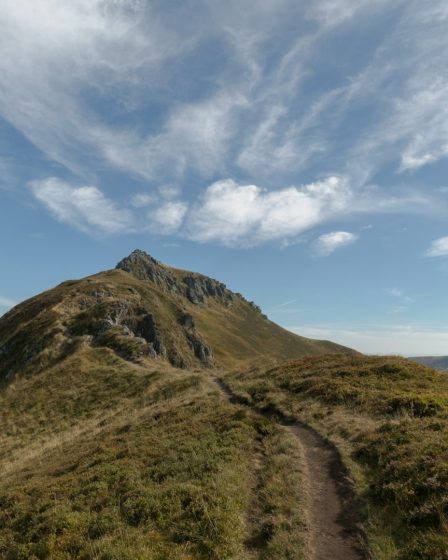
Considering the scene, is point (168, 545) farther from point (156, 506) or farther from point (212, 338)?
point (212, 338)

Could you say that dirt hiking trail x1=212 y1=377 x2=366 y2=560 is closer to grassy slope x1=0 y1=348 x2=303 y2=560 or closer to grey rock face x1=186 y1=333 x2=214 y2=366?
grassy slope x1=0 y1=348 x2=303 y2=560

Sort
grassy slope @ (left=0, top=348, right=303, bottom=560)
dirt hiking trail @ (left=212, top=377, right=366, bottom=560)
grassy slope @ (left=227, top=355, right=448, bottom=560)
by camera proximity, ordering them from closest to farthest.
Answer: dirt hiking trail @ (left=212, top=377, right=366, bottom=560) < grassy slope @ (left=227, top=355, right=448, bottom=560) < grassy slope @ (left=0, top=348, right=303, bottom=560)

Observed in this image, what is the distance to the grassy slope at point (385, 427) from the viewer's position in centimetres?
1081

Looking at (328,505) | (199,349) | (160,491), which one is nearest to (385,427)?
(328,505)

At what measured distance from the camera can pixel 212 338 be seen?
180m

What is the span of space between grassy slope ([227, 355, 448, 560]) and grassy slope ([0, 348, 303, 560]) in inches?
98.0

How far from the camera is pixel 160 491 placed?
1400 centimetres

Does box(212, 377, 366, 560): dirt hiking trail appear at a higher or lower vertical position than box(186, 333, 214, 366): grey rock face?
lower

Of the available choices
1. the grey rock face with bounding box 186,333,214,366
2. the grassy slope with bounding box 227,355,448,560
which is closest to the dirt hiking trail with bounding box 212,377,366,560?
the grassy slope with bounding box 227,355,448,560

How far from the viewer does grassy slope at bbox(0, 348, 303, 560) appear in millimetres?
11094

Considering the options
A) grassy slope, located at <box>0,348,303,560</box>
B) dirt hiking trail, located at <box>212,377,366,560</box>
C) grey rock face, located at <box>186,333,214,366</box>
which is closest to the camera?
dirt hiking trail, located at <box>212,377,366,560</box>

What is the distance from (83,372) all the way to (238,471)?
123 ft

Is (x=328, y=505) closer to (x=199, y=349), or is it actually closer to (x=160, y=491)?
(x=160, y=491)

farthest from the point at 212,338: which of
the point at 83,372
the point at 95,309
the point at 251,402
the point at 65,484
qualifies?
the point at 65,484
